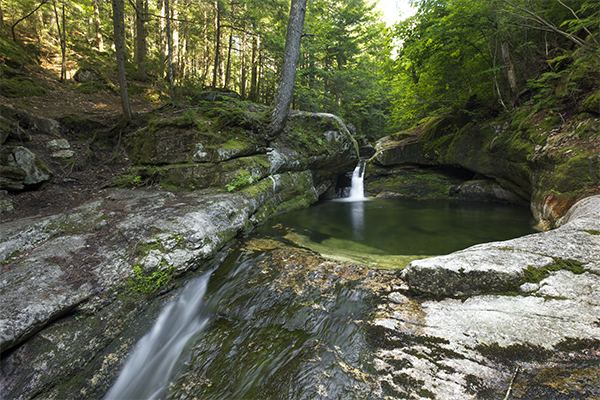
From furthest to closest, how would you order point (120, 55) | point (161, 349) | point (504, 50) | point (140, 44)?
point (140, 44), point (504, 50), point (120, 55), point (161, 349)

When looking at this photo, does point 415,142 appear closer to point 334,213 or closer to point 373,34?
point 334,213

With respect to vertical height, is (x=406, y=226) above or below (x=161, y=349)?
above

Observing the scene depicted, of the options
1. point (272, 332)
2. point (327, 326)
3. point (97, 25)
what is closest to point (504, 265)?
point (327, 326)

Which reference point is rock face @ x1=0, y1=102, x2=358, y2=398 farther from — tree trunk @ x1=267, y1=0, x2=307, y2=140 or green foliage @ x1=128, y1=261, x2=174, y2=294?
tree trunk @ x1=267, y1=0, x2=307, y2=140

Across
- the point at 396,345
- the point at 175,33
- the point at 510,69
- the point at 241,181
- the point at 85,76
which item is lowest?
the point at 396,345

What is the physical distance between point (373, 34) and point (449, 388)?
21154 mm

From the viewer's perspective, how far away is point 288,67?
814cm

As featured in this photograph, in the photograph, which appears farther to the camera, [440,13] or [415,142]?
[415,142]

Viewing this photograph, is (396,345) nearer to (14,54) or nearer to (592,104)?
(592,104)

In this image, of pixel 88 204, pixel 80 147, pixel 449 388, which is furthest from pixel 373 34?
pixel 449 388

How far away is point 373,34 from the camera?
17.5 meters

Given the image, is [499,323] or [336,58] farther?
[336,58]

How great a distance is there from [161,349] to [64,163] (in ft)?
21.4

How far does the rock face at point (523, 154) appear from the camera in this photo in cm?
521
